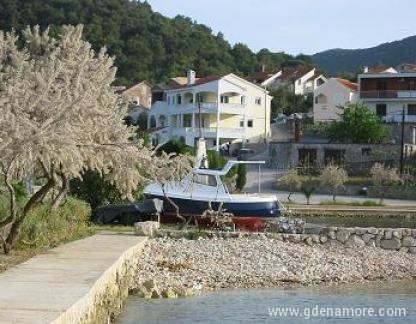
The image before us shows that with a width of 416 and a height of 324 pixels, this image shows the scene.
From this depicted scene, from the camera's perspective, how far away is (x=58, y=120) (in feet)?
47.2

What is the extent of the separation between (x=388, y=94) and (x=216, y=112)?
17.7 metres

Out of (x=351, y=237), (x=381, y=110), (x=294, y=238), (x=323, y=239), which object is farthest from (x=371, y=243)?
(x=381, y=110)

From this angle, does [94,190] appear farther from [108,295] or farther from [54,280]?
[54,280]

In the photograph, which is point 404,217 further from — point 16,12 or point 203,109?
point 16,12

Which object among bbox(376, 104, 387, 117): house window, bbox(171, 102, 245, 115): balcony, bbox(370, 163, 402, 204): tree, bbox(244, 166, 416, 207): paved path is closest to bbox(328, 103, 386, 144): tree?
bbox(244, 166, 416, 207): paved path

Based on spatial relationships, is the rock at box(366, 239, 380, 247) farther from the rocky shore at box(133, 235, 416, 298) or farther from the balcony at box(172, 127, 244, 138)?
the balcony at box(172, 127, 244, 138)

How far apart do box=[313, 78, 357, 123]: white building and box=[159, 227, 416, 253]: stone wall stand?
205ft

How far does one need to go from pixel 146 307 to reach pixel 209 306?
4.18 ft

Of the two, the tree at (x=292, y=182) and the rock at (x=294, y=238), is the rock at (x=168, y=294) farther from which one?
the tree at (x=292, y=182)

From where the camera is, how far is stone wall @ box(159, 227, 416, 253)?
23.1 m

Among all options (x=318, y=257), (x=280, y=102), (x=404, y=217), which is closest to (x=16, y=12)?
(x=280, y=102)

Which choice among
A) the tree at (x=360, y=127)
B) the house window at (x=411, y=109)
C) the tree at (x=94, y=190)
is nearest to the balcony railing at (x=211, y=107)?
the tree at (x=360, y=127)

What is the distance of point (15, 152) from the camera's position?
13.7 metres

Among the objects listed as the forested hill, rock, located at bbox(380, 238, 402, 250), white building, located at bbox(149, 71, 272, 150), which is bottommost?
rock, located at bbox(380, 238, 402, 250)
